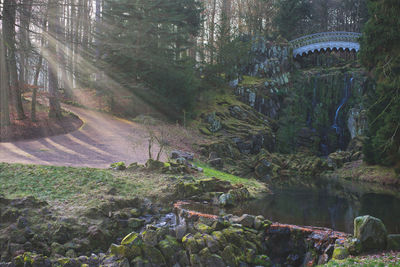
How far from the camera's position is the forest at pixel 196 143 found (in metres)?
8.30

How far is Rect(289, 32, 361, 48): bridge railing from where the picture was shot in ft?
A: 126

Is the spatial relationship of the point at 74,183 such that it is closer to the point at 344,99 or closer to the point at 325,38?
the point at 344,99

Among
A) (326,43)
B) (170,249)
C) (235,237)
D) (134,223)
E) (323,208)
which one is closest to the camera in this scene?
(170,249)

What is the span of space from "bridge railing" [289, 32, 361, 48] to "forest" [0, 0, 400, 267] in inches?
6.8

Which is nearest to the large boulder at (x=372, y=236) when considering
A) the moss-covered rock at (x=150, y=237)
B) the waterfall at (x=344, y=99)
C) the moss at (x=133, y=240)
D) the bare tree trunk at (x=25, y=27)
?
the moss-covered rock at (x=150, y=237)

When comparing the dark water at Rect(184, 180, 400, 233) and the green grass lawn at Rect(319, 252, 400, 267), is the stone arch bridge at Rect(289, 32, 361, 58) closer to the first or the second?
the dark water at Rect(184, 180, 400, 233)

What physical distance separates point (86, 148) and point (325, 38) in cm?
3164

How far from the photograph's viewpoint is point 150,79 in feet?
86.4

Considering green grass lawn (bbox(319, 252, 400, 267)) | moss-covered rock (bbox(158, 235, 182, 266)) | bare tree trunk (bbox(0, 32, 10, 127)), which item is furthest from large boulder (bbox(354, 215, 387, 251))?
bare tree trunk (bbox(0, 32, 10, 127))

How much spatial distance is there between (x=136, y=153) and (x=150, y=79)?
31.9ft

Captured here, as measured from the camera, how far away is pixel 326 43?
38.9 meters

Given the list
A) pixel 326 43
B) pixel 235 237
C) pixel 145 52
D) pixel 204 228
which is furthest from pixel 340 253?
pixel 326 43

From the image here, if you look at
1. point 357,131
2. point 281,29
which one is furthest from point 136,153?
point 281,29

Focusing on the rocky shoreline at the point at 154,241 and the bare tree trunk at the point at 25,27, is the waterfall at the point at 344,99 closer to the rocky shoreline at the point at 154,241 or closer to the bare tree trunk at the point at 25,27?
the rocky shoreline at the point at 154,241
